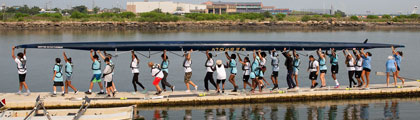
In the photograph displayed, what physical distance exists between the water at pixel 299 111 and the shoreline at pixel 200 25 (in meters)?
74.7

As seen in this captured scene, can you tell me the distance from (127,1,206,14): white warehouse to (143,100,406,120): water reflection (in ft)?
525

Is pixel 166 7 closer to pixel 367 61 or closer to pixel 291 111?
pixel 367 61

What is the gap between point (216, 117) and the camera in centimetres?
1769

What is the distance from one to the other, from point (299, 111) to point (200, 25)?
7961cm

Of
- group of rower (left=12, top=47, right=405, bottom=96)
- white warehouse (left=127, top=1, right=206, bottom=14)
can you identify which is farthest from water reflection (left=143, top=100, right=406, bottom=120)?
white warehouse (left=127, top=1, right=206, bottom=14)

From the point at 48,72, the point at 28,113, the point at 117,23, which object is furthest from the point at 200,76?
the point at 117,23

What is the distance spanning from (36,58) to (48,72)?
887 cm

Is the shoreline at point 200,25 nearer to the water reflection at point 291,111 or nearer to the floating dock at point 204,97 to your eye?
the floating dock at point 204,97

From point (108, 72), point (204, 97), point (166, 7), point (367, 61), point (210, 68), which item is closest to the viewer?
point (108, 72)

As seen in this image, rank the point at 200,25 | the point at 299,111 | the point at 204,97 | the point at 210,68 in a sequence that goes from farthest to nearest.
→ the point at 200,25, the point at 210,68, the point at 204,97, the point at 299,111

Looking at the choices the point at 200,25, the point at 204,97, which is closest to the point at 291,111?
the point at 204,97

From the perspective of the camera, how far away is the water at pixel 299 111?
698 inches

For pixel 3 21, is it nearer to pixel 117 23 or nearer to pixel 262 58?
pixel 117 23

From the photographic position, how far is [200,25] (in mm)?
97562
